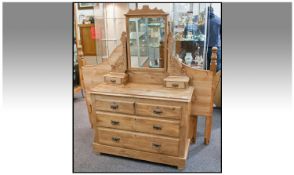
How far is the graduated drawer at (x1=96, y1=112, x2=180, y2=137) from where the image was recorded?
207 cm

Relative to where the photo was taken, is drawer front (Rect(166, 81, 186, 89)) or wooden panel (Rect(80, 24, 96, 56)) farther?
wooden panel (Rect(80, 24, 96, 56))

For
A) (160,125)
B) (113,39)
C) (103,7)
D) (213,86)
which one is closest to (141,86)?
(160,125)

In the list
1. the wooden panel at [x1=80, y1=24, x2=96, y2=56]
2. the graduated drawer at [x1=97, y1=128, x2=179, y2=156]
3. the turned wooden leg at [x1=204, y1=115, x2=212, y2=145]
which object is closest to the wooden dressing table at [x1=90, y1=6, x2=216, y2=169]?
the graduated drawer at [x1=97, y1=128, x2=179, y2=156]

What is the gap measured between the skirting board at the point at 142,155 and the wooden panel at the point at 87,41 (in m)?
3.16

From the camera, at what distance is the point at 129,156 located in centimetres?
235

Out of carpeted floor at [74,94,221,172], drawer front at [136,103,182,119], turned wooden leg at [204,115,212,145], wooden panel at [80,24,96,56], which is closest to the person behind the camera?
drawer front at [136,103,182,119]

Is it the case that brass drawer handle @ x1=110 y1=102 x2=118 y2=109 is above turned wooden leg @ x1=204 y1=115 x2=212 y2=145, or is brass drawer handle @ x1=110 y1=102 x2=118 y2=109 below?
above

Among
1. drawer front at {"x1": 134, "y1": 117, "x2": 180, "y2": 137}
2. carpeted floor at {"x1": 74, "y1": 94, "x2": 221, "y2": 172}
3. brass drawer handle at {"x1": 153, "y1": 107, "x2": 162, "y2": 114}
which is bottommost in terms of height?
carpeted floor at {"x1": 74, "y1": 94, "x2": 221, "y2": 172}

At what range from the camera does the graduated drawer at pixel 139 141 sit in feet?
7.07

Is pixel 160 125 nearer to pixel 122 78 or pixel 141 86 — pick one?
pixel 141 86

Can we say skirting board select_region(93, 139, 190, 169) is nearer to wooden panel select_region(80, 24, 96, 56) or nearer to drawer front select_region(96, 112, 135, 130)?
drawer front select_region(96, 112, 135, 130)

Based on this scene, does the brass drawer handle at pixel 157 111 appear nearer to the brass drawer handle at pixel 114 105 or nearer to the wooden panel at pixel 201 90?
the brass drawer handle at pixel 114 105

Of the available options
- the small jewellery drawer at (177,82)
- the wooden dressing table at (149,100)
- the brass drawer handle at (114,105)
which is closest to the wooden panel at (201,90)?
the wooden dressing table at (149,100)

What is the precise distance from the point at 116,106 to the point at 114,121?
182 millimetres
